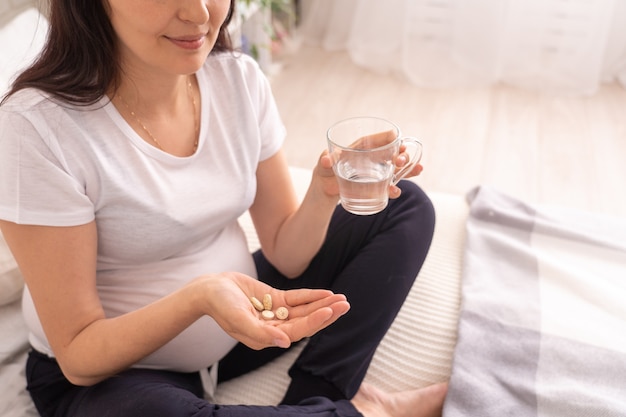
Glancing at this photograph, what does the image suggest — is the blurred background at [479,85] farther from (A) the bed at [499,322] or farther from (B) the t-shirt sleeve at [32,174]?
(B) the t-shirt sleeve at [32,174]

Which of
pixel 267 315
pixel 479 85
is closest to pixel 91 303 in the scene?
pixel 267 315

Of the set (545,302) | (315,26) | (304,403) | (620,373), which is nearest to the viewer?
(304,403)

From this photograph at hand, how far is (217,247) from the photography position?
1.18m

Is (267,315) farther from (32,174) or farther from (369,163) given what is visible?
(32,174)

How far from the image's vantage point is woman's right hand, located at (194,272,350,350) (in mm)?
837

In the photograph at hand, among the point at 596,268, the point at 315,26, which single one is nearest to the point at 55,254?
the point at 596,268

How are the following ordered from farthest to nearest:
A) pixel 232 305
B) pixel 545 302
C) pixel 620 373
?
pixel 545 302, pixel 620 373, pixel 232 305

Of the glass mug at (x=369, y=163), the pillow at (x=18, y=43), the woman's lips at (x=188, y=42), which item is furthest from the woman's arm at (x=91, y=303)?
the pillow at (x=18, y=43)

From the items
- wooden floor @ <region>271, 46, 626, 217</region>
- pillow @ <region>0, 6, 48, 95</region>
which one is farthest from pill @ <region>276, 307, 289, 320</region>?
wooden floor @ <region>271, 46, 626, 217</region>

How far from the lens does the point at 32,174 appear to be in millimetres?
915

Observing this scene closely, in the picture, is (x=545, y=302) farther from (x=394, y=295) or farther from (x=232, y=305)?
(x=232, y=305)

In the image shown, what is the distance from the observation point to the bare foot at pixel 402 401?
1198mm

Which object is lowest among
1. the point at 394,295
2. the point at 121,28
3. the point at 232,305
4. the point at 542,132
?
the point at 542,132

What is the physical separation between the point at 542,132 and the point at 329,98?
90 cm
